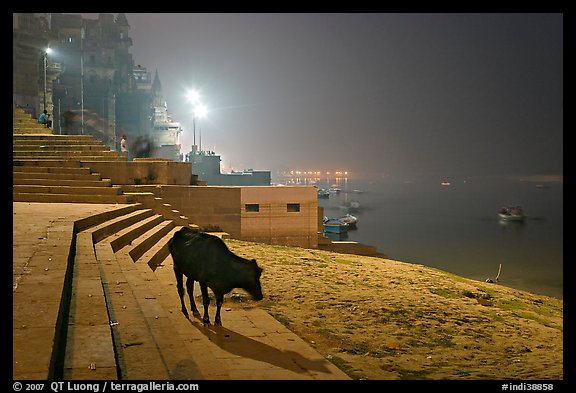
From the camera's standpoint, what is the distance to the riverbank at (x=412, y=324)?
684cm

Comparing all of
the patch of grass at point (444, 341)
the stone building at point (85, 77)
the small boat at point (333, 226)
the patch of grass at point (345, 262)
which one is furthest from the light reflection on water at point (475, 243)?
the stone building at point (85, 77)

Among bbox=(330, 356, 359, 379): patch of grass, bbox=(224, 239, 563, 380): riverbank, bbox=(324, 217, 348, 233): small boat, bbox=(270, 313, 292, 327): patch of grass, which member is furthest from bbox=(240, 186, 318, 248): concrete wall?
bbox=(324, 217, 348, 233): small boat

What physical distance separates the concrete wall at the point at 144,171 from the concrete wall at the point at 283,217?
3.62 m

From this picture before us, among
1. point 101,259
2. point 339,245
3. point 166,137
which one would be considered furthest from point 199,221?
point 166,137

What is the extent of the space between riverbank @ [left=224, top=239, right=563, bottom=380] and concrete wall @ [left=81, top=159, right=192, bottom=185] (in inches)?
423

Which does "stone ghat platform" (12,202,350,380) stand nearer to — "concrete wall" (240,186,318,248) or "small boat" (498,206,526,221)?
"concrete wall" (240,186,318,248)

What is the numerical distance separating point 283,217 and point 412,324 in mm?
17778

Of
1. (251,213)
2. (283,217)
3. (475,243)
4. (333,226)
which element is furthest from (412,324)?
(475,243)

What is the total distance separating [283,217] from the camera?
87.1 ft

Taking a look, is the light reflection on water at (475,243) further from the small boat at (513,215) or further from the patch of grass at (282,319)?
the patch of grass at (282,319)

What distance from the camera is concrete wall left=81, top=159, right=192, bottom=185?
22.2m
